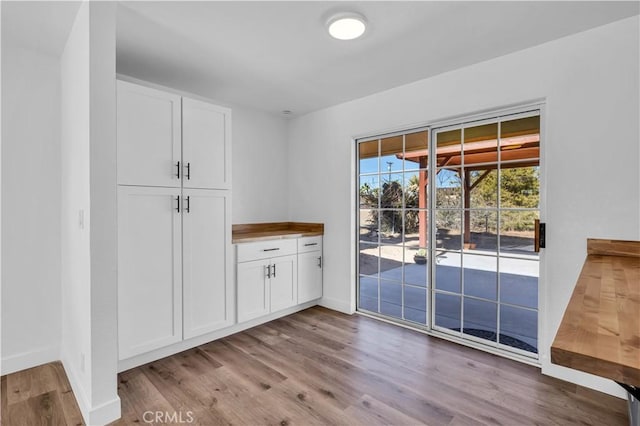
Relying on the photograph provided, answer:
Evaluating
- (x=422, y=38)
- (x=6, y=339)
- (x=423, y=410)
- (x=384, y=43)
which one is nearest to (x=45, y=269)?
(x=6, y=339)

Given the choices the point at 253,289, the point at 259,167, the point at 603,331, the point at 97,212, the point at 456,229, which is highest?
the point at 259,167

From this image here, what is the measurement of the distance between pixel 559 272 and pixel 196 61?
309cm

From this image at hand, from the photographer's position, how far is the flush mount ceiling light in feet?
6.47

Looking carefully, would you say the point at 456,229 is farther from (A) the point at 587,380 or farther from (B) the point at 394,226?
(A) the point at 587,380

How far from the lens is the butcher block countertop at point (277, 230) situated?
3380mm

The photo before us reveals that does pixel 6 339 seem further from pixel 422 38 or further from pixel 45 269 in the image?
pixel 422 38

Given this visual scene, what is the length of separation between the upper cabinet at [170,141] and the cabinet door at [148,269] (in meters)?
0.13

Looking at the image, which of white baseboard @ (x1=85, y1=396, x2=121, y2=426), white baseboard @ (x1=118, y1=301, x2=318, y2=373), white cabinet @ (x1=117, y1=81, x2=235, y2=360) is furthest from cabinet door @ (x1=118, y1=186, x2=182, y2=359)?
white baseboard @ (x1=85, y1=396, x2=121, y2=426)

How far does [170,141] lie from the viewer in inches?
99.2

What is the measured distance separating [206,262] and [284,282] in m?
0.93

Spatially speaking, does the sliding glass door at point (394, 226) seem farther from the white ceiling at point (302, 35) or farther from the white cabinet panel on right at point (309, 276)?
the white ceiling at point (302, 35)

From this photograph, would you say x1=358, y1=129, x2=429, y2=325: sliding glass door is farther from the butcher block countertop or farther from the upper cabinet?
the upper cabinet

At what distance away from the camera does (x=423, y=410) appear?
1.90m

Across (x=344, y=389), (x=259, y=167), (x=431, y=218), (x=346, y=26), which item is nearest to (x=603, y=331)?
(x=344, y=389)
